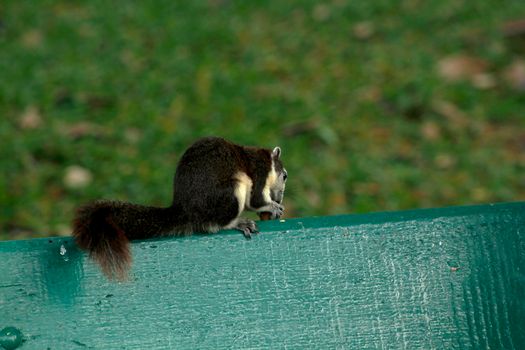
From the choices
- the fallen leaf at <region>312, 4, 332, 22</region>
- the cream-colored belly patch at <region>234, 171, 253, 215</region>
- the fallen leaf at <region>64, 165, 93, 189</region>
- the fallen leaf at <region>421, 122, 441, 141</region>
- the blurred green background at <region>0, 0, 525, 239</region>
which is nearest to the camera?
the cream-colored belly patch at <region>234, 171, 253, 215</region>

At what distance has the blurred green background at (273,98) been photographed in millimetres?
5660

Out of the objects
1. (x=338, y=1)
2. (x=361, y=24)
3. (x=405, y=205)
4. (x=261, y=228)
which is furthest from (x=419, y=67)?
(x=261, y=228)

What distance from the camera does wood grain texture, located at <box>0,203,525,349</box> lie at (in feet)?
8.00

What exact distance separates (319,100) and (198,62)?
3.31ft

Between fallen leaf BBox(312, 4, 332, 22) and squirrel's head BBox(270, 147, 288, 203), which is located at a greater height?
fallen leaf BBox(312, 4, 332, 22)

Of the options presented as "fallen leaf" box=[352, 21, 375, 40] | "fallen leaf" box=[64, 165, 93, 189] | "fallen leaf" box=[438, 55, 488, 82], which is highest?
"fallen leaf" box=[352, 21, 375, 40]

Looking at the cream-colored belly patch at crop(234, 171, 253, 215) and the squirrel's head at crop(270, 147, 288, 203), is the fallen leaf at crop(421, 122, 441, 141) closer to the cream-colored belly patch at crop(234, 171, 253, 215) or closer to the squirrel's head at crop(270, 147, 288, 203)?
the squirrel's head at crop(270, 147, 288, 203)

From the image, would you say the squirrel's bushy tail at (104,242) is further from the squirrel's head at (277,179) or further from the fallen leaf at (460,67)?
the fallen leaf at (460,67)

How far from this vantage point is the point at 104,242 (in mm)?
2461

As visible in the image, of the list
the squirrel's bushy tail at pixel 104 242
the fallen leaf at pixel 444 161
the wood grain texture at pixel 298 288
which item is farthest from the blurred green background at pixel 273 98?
the wood grain texture at pixel 298 288

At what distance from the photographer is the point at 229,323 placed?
248cm

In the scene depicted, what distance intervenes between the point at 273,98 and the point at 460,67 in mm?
1542

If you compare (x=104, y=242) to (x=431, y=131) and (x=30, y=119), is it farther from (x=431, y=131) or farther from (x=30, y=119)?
(x=431, y=131)

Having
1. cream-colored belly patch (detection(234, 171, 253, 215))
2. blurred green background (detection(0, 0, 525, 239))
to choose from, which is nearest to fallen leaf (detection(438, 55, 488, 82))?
blurred green background (detection(0, 0, 525, 239))
